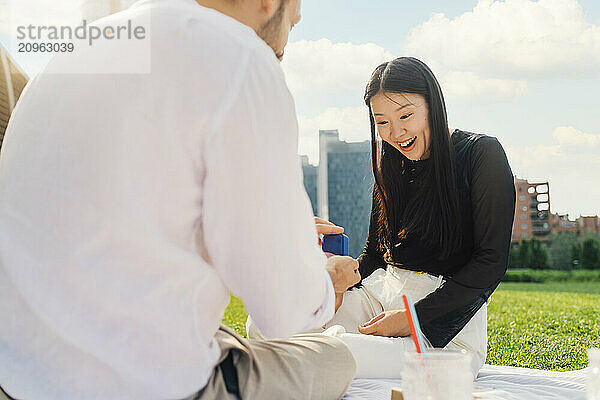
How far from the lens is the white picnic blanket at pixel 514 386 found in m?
1.17

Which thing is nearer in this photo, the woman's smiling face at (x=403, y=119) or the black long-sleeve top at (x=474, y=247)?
the black long-sleeve top at (x=474, y=247)

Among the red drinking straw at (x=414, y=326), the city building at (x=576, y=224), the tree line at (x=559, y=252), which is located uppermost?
the red drinking straw at (x=414, y=326)

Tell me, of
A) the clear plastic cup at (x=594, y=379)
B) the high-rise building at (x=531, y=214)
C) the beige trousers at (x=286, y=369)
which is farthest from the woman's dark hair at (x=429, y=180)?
the high-rise building at (x=531, y=214)

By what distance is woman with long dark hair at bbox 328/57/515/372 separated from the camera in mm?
Result: 1626

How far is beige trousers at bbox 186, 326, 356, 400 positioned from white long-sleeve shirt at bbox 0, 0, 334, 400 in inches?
3.4

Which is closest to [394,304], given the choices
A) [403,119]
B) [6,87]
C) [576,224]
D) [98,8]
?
[403,119]

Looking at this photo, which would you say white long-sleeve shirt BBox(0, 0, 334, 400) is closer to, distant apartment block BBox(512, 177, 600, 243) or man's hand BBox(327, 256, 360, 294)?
man's hand BBox(327, 256, 360, 294)

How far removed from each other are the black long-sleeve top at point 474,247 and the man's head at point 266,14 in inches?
35.4

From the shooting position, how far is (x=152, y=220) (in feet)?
2.39

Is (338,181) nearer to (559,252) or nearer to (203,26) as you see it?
(559,252)

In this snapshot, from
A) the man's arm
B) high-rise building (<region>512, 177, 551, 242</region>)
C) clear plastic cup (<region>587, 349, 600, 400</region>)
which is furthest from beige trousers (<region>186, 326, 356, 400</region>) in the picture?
high-rise building (<region>512, 177, 551, 242</region>)

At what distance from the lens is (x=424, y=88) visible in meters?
1.78

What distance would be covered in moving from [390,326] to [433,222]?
373 millimetres

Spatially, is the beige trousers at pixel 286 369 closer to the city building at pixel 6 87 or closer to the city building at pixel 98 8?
the city building at pixel 6 87
